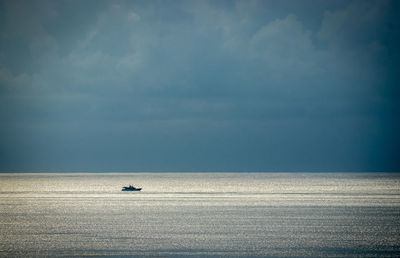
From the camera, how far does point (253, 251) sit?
45.7 metres

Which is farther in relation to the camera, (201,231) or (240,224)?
(240,224)

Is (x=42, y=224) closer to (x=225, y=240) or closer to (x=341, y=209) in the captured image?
(x=225, y=240)

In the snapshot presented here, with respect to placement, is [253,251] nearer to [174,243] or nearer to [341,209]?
[174,243]

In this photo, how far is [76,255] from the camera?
44.0 meters

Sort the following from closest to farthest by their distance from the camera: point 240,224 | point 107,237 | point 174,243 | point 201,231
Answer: point 174,243 < point 107,237 < point 201,231 < point 240,224

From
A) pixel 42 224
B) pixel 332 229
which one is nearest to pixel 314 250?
pixel 332 229

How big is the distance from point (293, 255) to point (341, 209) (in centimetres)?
4866

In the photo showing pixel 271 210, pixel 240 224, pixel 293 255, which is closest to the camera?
pixel 293 255

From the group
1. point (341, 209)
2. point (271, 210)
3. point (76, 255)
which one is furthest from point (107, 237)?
point (341, 209)

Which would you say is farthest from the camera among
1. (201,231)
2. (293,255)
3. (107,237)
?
(201,231)

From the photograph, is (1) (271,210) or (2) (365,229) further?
(1) (271,210)

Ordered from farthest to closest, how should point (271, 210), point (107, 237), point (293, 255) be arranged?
point (271, 210)
point (107, 237)
point (293, 255)

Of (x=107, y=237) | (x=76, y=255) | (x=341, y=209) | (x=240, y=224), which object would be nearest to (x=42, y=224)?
(x=107, y=237)

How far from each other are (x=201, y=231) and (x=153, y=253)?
15.1 m
